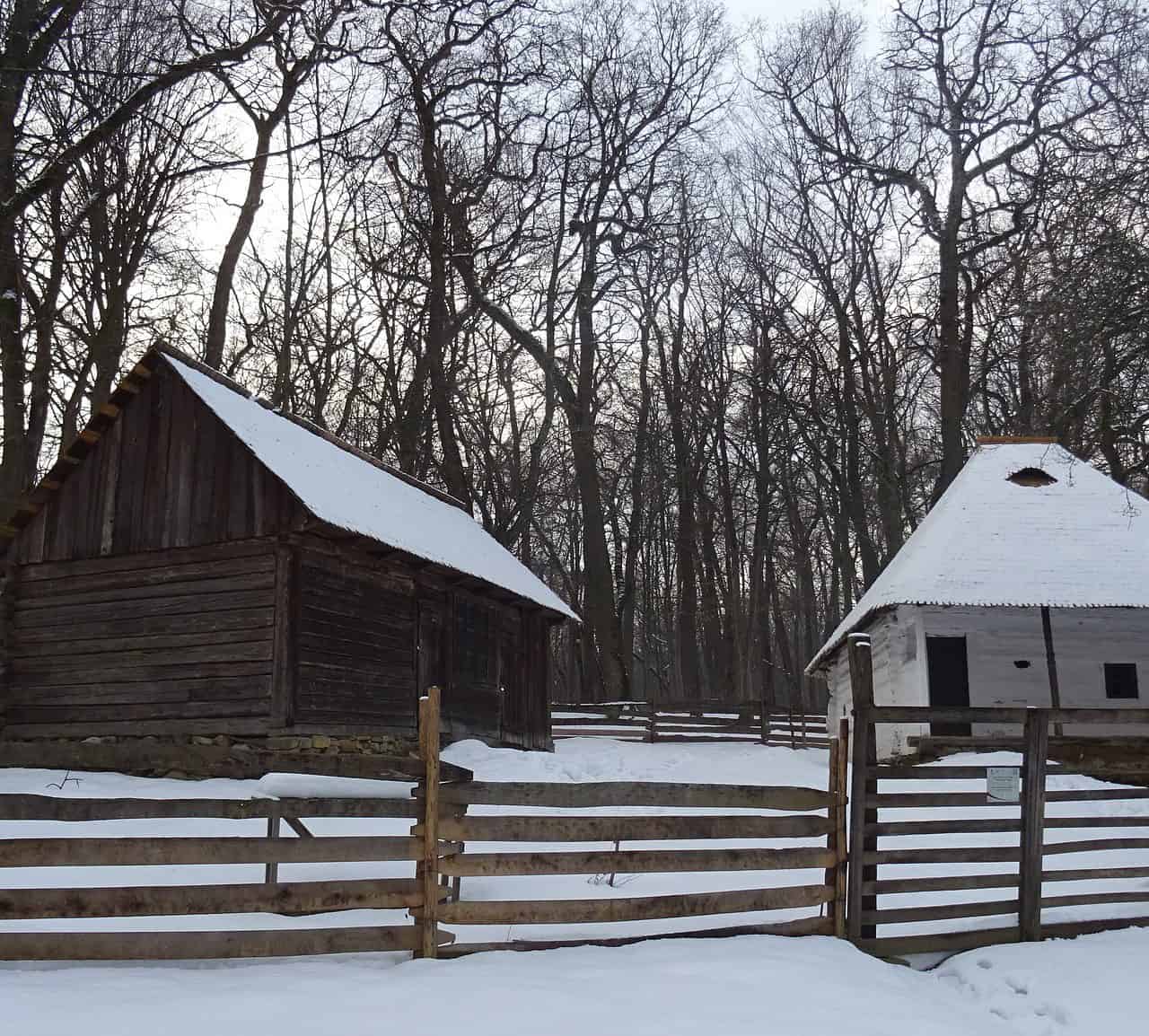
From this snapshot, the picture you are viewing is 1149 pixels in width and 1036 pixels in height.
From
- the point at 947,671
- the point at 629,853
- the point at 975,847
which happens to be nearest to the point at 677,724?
the point at 947,671

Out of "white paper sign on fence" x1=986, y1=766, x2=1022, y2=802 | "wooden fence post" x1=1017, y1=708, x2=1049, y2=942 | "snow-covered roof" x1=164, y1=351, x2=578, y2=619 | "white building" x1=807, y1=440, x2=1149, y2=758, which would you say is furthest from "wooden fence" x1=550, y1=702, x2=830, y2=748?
"white paper sign on fence" x1=986, y1=766, x2=1022, y2=802

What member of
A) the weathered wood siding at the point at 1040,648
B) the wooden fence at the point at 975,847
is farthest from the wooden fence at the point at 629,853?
the weathered wood siding at the point at 1040,648

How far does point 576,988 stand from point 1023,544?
55.3 feet

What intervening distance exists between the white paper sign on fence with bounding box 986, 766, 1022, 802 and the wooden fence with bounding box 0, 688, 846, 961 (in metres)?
1.19

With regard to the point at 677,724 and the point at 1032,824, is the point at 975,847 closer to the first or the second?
the point at 1032,824

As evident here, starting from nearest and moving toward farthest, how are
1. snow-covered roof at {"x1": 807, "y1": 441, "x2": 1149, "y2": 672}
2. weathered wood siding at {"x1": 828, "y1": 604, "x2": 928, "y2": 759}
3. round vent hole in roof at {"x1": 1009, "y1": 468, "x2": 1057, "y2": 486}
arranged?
snow-covered roof at {"x1": 807, "y1": 441, "x2": 1149, "y2": 672} < weathered wood siding at {"x1": 828, "y1": 604, "x2": 928, "y2": 759} < round vent hole in roof at {"x1": 1009, "y1": 468, "x2": 1057, "y2": 486}

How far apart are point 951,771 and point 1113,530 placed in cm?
1511

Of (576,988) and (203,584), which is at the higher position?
(203,584)

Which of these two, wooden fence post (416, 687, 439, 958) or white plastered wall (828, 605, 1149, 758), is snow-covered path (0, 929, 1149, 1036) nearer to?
wooden fence post (416, 687, 439, 958)

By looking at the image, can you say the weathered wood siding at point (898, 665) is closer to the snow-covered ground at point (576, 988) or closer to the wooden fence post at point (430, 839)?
the snow-covered ground at point (576, 988)

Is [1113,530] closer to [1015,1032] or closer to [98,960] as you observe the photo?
[1015,1032]

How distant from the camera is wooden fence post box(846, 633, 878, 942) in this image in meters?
7.09

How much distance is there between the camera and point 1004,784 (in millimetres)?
7539

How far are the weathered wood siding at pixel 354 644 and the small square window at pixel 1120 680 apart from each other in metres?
12.4
